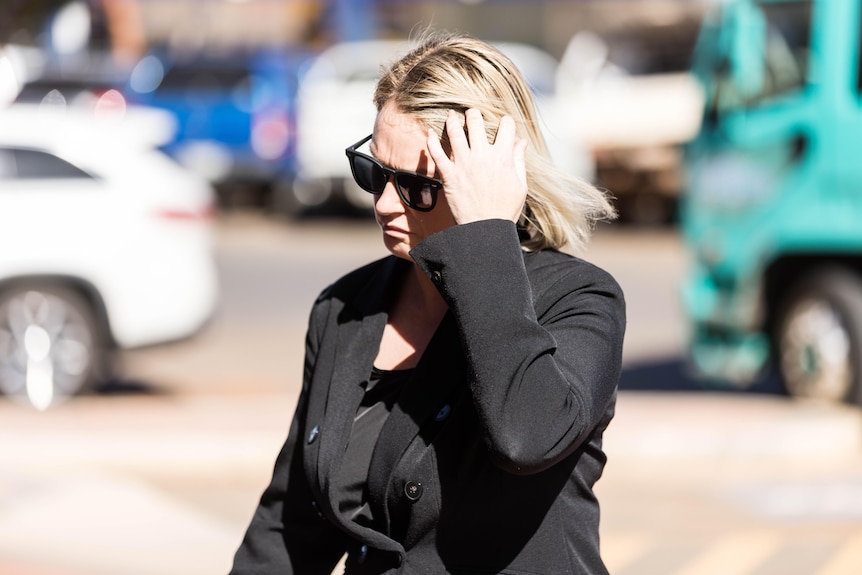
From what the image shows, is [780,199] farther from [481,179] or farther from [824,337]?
[481,179]

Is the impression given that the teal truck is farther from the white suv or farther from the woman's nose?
the woman's nose

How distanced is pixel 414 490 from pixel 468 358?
250mm

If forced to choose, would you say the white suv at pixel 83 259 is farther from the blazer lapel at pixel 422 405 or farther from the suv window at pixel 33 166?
the blazer lapel at pixel 422 405

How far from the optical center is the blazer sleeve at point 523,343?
206 centimetres

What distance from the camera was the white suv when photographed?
8352mm

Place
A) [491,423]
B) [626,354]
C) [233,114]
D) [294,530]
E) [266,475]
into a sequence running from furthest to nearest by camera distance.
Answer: [233,114] → [626,354] → [266,475] → [294,530] → [491,423]

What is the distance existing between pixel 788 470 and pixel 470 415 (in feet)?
17.0

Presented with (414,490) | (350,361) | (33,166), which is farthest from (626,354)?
(414,490)

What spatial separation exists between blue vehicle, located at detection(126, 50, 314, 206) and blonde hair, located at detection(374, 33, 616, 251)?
55.4 feet

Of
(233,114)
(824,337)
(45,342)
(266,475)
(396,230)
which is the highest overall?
(396,230)

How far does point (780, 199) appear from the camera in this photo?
7977mm

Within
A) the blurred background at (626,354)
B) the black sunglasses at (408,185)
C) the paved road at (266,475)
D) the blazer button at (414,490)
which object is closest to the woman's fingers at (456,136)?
the black sunglasses at (408,185)

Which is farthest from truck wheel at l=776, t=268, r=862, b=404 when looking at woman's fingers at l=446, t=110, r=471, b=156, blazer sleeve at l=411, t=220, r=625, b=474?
woman's fingers at l=446, t=110, r=471, b=156

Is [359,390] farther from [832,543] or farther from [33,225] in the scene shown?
[33,225]
